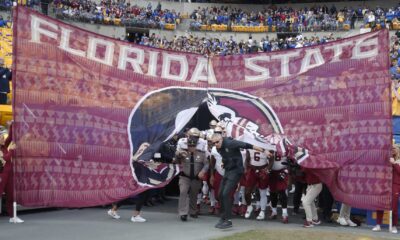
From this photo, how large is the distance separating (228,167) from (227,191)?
0.42 meters

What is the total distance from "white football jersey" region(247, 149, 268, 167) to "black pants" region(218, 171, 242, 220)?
973mm

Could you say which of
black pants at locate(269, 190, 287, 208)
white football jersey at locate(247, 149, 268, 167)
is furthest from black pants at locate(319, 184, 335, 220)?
white football jersey at locate(247, 149, 268, 167)

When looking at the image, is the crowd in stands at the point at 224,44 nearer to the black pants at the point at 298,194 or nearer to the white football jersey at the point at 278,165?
the black pants at the point at 298,194

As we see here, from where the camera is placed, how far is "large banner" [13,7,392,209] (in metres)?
9.89

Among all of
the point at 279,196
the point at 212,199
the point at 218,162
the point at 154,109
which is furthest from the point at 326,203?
the point at 154,109

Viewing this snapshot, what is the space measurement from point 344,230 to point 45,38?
613 centimetres

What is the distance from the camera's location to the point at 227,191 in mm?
9812

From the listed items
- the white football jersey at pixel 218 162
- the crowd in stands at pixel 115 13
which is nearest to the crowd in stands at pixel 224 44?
the crowd in stands at pixel 115 13

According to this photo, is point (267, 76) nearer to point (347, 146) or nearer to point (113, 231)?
point (347, 146)

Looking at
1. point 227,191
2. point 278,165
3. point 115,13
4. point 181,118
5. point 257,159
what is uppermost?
point 115,13

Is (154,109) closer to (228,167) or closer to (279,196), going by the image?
(228,167)

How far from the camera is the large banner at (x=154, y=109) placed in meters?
9.89

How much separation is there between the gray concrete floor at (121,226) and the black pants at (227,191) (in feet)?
1.01

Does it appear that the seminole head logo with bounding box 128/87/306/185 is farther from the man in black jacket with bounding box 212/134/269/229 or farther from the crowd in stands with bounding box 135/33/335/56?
the crowd in stands with bounding box 135/33/335/56
